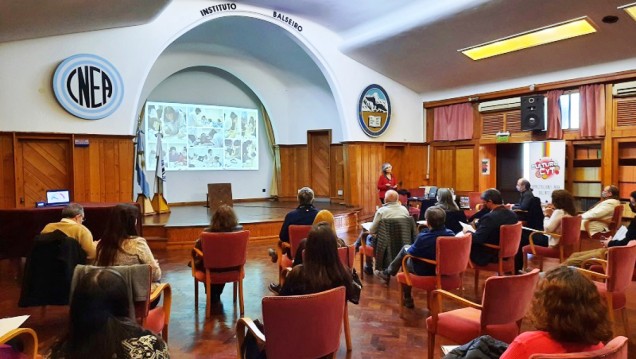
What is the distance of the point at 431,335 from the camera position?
268 centimetres

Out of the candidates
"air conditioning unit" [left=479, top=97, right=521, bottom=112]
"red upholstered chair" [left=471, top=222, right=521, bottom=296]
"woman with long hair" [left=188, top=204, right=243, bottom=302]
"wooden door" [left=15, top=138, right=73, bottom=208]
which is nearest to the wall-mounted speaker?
"air conditioning unit" [left=479, top=97, right=521, bottom=112]

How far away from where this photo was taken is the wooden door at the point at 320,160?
11484 mm

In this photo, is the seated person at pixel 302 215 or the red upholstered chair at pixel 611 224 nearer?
the seated person at pixel 302 215

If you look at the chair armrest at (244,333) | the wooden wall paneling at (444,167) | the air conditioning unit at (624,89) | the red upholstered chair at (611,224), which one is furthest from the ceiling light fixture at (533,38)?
the chair armrest at (244,333)

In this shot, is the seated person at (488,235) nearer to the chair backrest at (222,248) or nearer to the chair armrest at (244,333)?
the chair backrest at (222,248)

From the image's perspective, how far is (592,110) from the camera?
7.57 meters

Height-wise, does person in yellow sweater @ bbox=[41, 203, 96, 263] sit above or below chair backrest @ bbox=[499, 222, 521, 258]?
above

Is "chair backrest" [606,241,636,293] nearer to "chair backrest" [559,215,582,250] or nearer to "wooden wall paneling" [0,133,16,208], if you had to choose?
"chair backrest" [559,215,582,250]

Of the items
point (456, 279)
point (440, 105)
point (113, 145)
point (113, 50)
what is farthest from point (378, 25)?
point (456, 279)

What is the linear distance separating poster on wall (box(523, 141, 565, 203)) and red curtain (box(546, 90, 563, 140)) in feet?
0.56

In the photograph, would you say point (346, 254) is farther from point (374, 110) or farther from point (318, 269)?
point (374, 110)

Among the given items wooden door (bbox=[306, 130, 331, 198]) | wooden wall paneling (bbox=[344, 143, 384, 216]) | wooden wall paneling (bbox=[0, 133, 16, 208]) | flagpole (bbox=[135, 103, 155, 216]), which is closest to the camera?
wooden wall paneling (bbox=[0, 133, 16, 208])

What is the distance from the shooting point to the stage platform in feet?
23.1

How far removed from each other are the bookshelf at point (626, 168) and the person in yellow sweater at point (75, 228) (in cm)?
841
